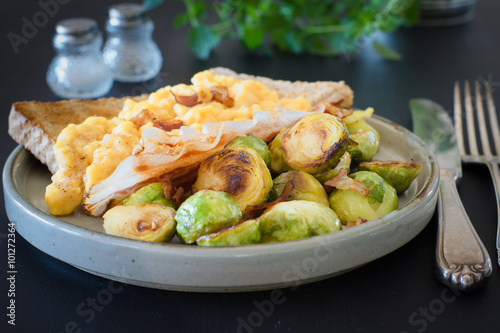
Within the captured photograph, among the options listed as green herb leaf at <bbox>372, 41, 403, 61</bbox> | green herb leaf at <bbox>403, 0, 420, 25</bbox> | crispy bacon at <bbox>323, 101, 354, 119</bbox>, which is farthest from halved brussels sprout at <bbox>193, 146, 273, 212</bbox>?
green herb leaf at <bbox>403, 0, 420, 25</bbox>

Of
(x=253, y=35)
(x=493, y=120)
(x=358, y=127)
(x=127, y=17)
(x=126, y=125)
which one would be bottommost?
(x=253, y=35)

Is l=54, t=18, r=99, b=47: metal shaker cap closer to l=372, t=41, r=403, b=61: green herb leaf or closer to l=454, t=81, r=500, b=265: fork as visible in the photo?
l=372, t=41, r=403, b=61: green herb leaf

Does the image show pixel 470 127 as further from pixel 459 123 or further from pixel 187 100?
pixel 187 100

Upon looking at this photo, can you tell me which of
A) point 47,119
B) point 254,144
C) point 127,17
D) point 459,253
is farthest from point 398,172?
point 127,17

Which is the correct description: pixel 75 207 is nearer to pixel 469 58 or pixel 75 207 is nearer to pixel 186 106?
pixel 186 106

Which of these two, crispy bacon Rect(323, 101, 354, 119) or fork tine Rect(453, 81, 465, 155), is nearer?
crispy bacon Rect(323, 101, 354, 119)
